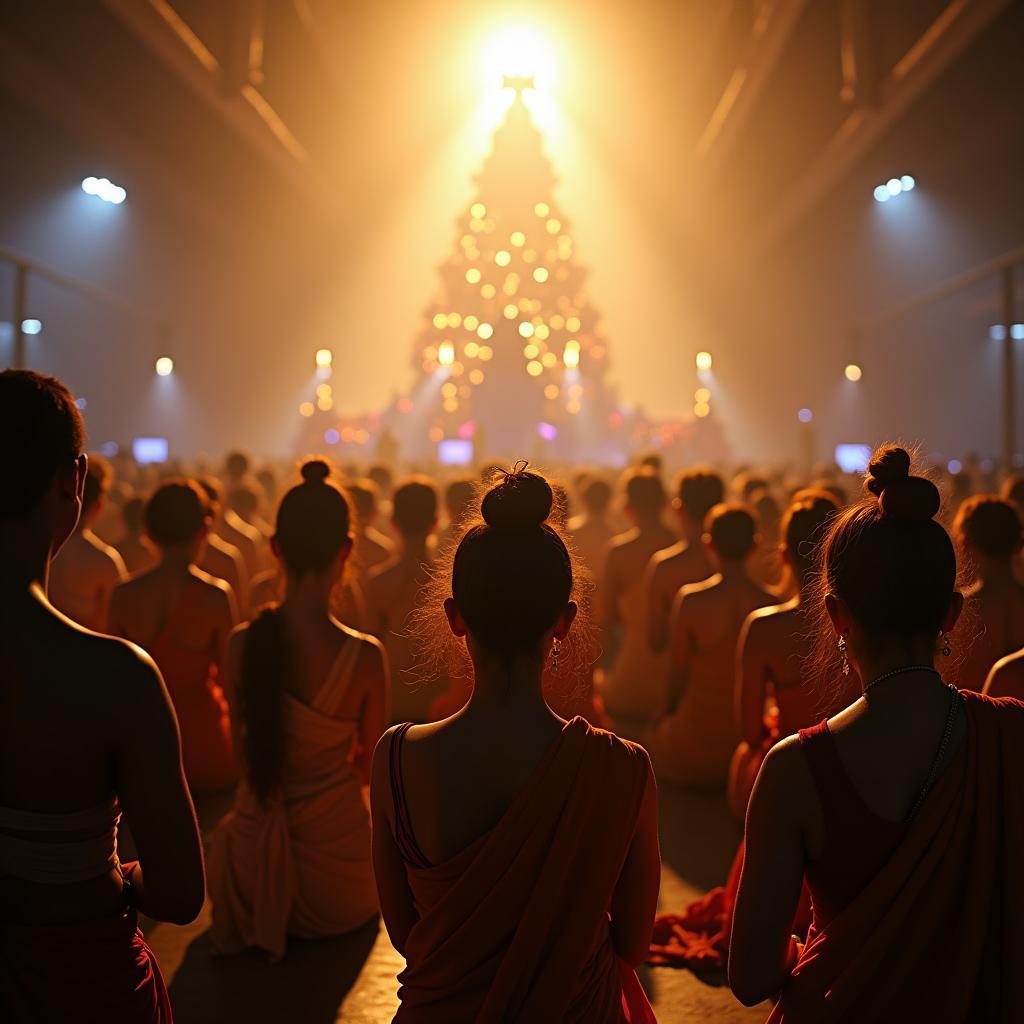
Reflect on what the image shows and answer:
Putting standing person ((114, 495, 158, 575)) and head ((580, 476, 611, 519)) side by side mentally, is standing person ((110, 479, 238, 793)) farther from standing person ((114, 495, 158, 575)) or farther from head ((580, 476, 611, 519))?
head ((580, 476, 611, 519))

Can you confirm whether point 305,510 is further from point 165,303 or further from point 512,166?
point 512,166

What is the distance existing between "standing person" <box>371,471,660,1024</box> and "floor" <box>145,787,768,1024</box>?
1523 mm

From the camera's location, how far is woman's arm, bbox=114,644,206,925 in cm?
167

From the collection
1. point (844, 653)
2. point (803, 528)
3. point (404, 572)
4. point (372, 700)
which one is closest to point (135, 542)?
point (404, 572)

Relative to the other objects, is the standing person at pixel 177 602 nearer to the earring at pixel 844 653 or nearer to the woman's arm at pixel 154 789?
the woman's arm at pixel 154 789

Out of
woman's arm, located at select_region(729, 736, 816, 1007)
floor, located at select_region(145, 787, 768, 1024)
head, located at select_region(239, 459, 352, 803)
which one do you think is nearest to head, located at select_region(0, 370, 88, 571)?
woman's arm, located at select_region(729, 736, 816, 1007)

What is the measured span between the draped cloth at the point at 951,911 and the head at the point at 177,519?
3807 millimetres

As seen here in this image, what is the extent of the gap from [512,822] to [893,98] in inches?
773

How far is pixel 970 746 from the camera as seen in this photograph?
169cm

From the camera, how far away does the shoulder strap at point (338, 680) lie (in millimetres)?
3568

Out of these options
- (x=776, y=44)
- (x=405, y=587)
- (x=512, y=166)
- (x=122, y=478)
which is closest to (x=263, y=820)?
(x=405, y=587)

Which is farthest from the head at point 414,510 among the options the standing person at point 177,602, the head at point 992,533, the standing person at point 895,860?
the standing person at point 895,860

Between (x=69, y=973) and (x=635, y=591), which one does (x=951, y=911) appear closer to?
(x=69, y=973)

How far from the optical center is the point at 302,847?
3725 mm
